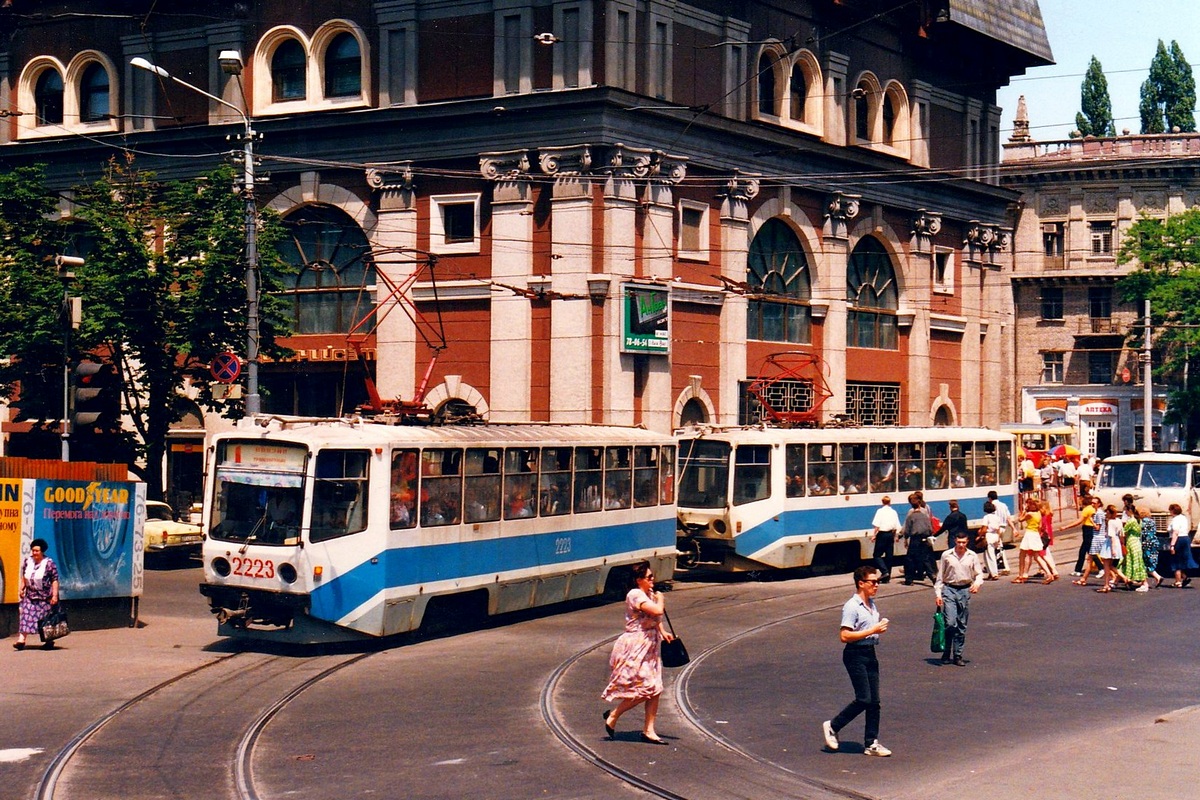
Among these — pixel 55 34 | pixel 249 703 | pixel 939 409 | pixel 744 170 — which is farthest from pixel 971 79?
pixel 249 703

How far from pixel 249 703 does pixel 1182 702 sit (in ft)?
31.5

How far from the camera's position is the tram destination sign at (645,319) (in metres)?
38.1

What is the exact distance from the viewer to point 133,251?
33.6 m

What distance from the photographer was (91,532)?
22.2 metres

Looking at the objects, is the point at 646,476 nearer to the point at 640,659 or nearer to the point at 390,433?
the point at 390,433

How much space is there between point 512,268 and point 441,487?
17915mm

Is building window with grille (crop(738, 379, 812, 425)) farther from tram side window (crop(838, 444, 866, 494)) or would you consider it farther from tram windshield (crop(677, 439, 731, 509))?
tram windshield (crop(677, 439, 731, 509))

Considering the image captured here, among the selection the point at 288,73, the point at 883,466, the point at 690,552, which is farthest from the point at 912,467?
the point at 288,73

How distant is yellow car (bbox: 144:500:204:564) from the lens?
32000 mm

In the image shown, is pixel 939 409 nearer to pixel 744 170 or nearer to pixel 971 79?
pixel 971 79

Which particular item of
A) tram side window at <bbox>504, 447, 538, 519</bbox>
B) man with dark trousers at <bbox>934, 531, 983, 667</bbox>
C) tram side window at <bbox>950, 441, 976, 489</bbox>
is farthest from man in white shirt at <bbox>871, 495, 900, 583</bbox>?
man with dark trousers at <bbox>934, 531, 983, 667</bbox>

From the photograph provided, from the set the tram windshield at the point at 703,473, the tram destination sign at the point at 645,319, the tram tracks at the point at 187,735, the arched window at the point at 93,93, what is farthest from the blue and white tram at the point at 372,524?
the arched window at the point at 93,93

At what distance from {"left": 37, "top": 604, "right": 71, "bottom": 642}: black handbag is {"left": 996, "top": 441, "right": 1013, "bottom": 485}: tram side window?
71.6 ft

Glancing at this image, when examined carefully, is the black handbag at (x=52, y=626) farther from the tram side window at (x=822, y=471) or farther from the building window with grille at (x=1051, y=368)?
the building window with grille at (x=1051, y=368)
